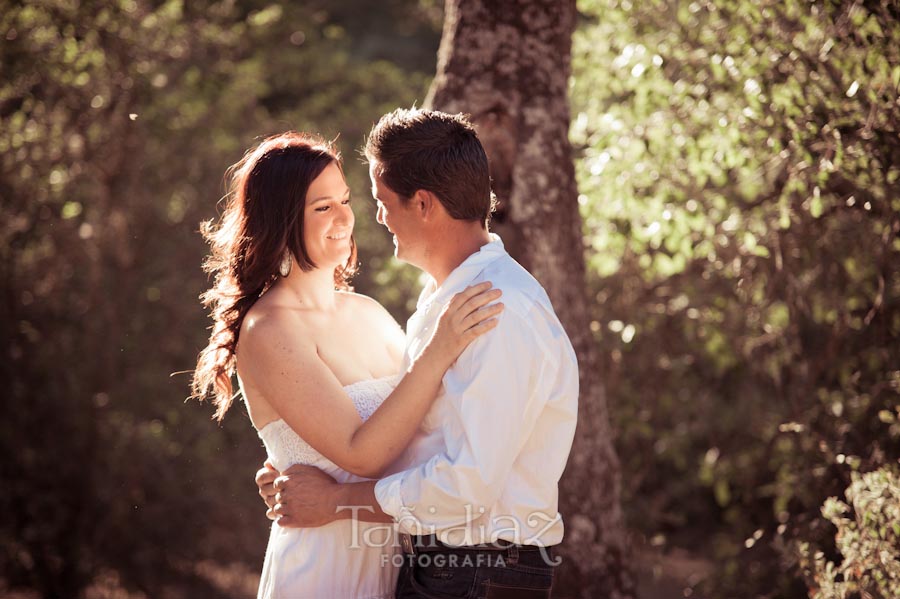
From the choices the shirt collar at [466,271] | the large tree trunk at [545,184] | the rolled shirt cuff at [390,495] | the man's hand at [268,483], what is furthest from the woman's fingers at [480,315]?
the large tree trunk at [545,184]

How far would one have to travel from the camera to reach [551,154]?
4.58 m

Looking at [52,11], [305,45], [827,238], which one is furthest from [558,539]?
[305,45]

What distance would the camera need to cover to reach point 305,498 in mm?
3094

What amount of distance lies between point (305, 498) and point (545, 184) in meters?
2.09

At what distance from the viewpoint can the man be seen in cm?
274

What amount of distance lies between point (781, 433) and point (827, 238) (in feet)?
4.42

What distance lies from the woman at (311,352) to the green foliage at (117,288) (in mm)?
4537

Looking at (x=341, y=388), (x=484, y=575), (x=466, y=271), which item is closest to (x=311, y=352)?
(x=341, y=388)

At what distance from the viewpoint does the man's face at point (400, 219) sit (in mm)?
3051

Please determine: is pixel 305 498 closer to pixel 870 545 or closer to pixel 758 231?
pixel 870 545

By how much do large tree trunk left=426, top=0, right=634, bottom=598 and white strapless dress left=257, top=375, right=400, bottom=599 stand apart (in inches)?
60.5

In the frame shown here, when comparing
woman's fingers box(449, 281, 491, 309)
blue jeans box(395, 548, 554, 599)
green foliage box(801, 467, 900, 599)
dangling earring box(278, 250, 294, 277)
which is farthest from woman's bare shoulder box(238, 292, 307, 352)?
green foliage box(801, 467, 900, 599)

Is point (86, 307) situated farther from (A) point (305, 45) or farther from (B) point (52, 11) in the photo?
(A) point (305, 45)

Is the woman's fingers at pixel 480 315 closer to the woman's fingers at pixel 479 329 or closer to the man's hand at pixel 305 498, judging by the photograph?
the woman's fingers at pixel 479 329
